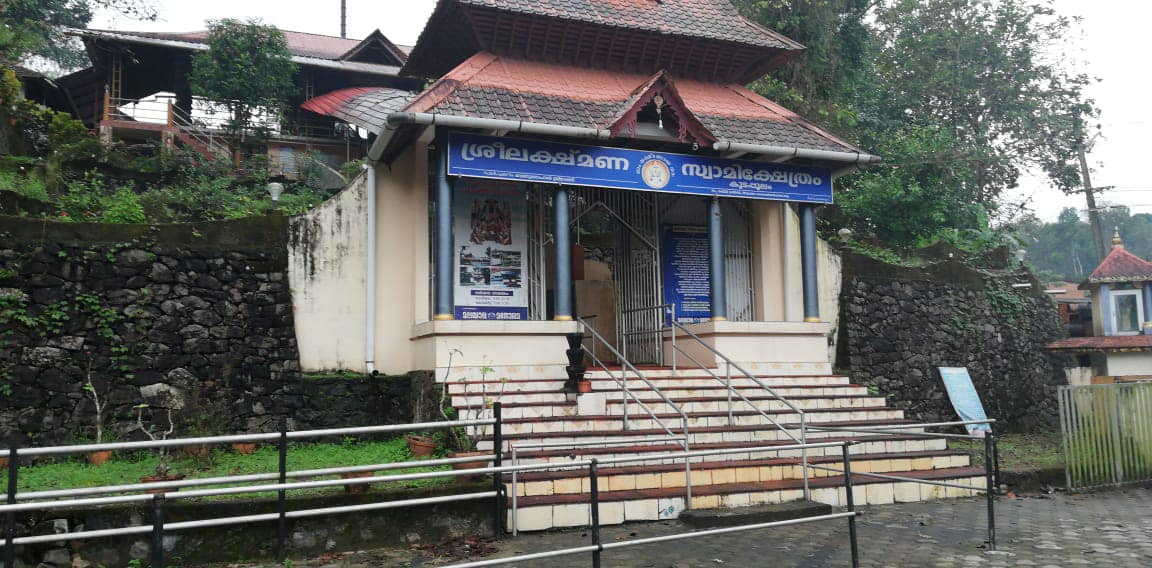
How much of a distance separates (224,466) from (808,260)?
28.9ft

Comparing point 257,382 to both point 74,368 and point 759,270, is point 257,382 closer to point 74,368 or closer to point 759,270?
point 74,368

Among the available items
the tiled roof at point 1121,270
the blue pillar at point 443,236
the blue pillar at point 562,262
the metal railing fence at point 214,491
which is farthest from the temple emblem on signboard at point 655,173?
the tiled roof at point 1121,270

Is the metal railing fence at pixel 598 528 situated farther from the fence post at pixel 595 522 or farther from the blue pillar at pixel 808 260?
the blue pillar at pixel 808 260

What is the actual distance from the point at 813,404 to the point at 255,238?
767 cm

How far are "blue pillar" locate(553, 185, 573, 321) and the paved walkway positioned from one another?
13.5 feet

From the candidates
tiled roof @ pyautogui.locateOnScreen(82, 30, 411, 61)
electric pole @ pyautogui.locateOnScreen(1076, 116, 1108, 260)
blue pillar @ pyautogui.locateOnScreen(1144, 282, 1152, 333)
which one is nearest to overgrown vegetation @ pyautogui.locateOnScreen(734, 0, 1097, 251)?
electric pole @ pyautogui.locateOnScreen(1076, 116, 1108, 260)

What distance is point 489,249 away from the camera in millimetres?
11992

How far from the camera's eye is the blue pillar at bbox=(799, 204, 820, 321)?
12.9 metres

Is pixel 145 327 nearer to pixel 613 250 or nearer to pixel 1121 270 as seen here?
pixel 613 250

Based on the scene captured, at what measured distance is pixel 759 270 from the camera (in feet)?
45.1

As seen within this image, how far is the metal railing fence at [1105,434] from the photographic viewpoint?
414 inches

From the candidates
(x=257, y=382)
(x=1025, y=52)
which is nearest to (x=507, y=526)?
(x=257, y=382)

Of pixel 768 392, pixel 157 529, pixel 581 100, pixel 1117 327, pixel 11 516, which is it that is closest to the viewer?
pixel 157 529

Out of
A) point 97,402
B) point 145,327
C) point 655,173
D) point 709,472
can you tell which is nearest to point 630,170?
point 655,173
